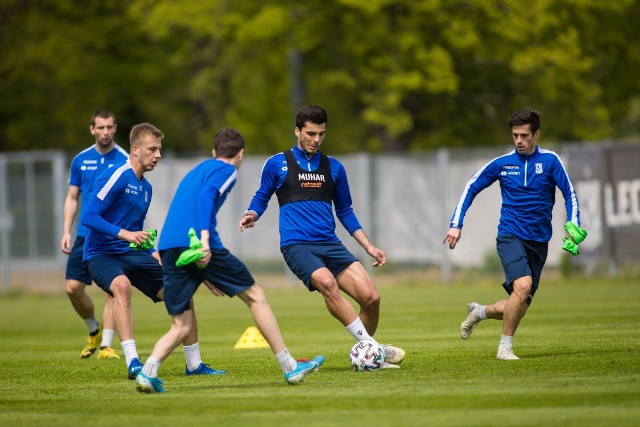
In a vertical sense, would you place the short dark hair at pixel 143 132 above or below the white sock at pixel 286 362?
above

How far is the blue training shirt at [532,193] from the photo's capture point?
1150cm

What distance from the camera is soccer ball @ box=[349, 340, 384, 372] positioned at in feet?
34.5

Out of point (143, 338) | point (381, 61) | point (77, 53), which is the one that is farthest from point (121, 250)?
point (77, 53)

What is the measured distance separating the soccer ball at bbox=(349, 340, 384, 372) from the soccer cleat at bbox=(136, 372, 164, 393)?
189 cm

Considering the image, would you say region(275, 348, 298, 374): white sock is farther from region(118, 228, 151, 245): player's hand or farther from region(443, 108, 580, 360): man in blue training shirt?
region(443, 108, 580, 360): man in blue training shirt

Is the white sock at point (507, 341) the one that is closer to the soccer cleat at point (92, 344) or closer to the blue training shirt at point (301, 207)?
the blue training shirt at point (301, 207)

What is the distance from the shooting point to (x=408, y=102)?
1345 inches

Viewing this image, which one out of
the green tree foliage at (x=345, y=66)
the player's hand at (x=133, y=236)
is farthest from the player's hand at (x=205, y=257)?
the green tree foliage at (x=345, y=66)

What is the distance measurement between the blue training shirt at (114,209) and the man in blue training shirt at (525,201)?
9.36ft

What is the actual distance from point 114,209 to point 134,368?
57.2 inches

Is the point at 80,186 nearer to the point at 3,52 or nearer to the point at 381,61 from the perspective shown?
the point at 381,61

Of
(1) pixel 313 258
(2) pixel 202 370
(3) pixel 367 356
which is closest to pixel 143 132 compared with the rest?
(1) pixel 313 258

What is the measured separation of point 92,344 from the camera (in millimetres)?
13602

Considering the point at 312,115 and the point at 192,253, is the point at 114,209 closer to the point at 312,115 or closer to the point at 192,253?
the point at 312,115
